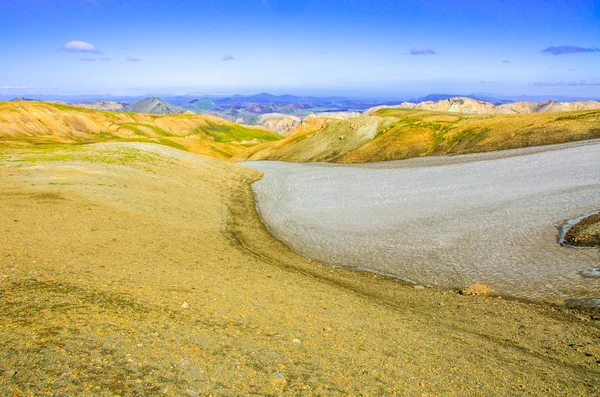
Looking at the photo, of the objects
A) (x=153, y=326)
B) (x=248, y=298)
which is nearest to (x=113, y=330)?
(x=153, y=326)

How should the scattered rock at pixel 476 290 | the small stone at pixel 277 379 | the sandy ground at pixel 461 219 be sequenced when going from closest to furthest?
the small stone at pixel 277 379 < the scattered rock at pixel 476 290 < the sandy ground at pixel 461 219

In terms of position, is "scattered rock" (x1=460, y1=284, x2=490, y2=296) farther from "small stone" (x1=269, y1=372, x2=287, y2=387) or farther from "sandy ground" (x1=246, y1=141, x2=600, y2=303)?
"small stone" (x1=269, y1=372, x2=287, y2=387)

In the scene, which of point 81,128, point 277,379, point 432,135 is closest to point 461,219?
point 277,379

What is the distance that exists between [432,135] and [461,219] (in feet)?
143

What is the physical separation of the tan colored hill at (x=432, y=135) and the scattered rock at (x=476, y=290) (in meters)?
46.3

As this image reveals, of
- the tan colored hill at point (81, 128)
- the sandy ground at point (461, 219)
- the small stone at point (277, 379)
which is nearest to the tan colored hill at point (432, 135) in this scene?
the sandy ground at point (461, 219)

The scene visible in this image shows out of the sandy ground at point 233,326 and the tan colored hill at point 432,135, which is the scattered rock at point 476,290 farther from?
the tan colored hill at point 432,135

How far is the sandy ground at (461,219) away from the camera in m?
22.2

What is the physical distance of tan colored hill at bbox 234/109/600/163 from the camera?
6072 cm

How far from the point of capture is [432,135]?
72000mm

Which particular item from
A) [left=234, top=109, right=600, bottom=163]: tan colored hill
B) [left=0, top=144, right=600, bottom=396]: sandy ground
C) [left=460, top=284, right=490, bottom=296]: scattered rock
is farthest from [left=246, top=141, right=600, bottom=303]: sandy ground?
[left=234, top=109, right=600, bottom=163]: tan colored hill

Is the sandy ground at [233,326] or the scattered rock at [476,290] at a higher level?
the sandy ground at [233,326]

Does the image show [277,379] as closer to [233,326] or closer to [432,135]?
[233,326]

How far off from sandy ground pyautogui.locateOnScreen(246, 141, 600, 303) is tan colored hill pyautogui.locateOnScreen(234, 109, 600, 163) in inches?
246
